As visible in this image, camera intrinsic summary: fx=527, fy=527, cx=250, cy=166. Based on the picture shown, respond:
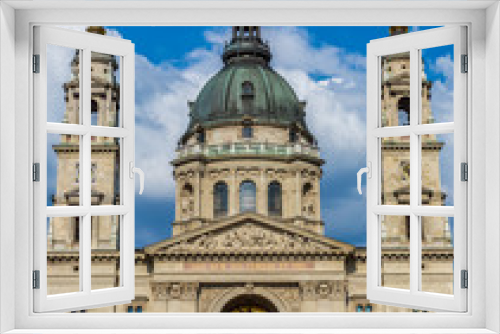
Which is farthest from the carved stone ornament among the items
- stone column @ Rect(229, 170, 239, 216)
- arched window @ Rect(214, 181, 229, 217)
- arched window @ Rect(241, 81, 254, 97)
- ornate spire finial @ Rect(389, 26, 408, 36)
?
ornate spire finial @ Rect(389, 26, 408, 36)

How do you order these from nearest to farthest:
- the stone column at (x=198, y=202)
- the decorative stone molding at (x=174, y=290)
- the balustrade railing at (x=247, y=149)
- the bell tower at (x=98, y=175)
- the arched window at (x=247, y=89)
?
the bell tower at (x=98, y=175), the decorative stone molding at (x=174, y=290), the stone column at (x=198, y=202), the balustrade railing at (x=247, y=149), the arched window at (x=247, y=89)

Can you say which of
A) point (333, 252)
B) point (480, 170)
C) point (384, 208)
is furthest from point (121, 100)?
point (333, 252)

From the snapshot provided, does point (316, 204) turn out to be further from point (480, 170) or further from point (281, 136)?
point (480, 170)

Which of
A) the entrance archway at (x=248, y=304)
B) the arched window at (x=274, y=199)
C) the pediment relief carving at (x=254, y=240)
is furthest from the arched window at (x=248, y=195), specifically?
the entrance archway at (x=248, y=304)

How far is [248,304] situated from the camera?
2280cm

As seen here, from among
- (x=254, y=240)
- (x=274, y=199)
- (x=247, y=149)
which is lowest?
(x=254, y=240)

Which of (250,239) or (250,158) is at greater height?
(250,158)

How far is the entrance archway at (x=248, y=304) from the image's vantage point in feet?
73.5

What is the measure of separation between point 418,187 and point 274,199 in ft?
70.1

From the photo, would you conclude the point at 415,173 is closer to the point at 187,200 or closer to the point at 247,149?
the point at 247,149

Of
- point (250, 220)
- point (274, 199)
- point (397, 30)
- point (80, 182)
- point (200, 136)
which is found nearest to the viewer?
point (80, 182)

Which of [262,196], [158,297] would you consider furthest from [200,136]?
[158,297]

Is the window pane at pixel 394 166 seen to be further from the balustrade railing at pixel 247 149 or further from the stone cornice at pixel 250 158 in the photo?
the balustrade railing at pixel 247 149

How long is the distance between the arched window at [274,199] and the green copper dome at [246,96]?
12.4 ft
